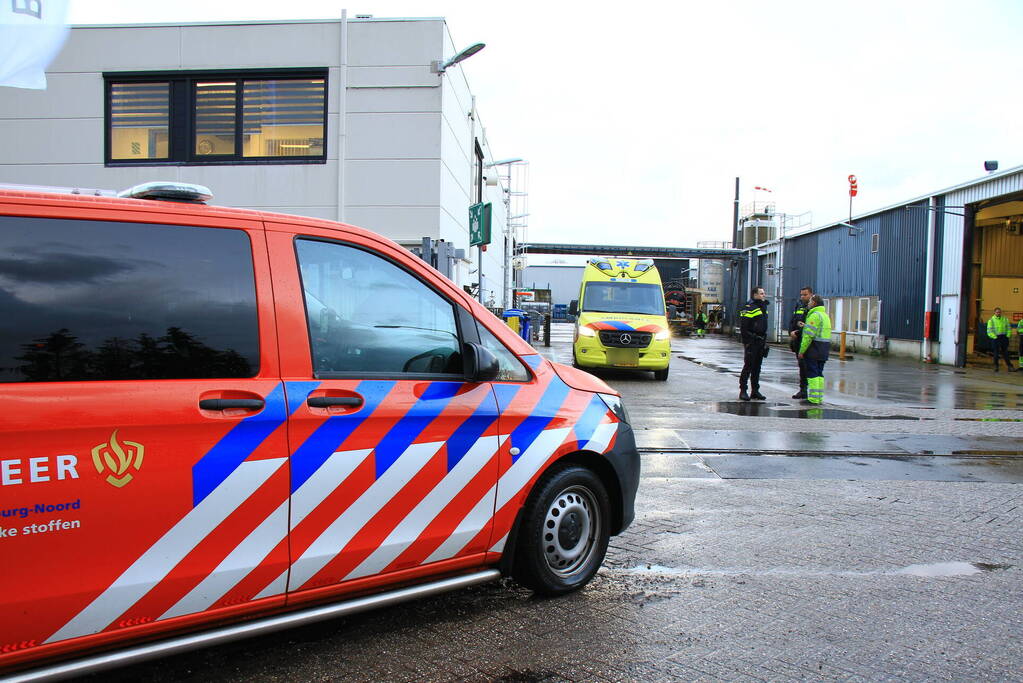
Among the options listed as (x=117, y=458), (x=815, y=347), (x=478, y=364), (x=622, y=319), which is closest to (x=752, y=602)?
(x=478, y=364)

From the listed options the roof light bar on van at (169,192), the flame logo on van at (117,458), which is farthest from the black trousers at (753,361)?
the flame logo on van at (117,458)

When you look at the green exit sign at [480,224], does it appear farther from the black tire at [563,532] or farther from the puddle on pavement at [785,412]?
the black tire at [563,532]

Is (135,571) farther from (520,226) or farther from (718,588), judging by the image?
(520,226)

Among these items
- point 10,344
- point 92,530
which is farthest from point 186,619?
point 10,344

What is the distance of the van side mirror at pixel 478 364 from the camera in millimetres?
3479

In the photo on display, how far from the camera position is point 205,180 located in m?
16.7

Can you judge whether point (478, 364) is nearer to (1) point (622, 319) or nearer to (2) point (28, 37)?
(2) point (28, 37)

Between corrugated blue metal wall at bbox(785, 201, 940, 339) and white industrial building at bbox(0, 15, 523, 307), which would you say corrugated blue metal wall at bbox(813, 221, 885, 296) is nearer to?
corrugated blue metal wall at bbox(785, 201, 940, 339)

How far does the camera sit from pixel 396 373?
337 cm

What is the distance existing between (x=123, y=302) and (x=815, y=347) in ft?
38.4

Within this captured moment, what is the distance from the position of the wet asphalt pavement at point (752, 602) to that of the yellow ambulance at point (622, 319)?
8.03 meters

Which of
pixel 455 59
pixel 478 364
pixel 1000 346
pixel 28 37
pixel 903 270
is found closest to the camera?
pixel 478 364

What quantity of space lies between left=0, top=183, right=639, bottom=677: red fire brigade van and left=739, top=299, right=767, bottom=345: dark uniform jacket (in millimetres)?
9482

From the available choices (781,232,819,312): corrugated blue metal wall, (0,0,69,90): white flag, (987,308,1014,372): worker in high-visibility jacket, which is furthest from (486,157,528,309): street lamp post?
(0,0,69,90): white flag
